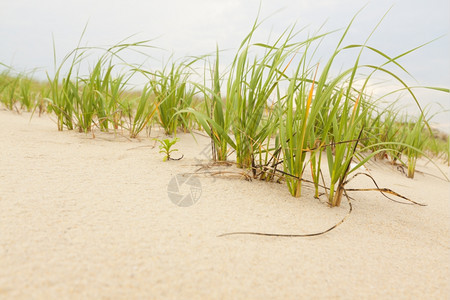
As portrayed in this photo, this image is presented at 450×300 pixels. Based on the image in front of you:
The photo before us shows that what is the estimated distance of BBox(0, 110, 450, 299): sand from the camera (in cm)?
59

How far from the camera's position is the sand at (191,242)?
59 centimetres

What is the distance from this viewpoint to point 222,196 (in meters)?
1.05

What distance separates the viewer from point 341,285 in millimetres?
664

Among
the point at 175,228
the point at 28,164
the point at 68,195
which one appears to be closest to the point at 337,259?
the point at 175,228

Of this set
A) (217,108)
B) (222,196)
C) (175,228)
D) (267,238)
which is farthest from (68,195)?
(217,108)

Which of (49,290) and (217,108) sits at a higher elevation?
(217,108)

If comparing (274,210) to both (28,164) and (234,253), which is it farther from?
(28,164)

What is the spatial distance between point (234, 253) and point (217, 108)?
0.80 meters

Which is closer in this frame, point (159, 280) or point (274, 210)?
point (159, 280)

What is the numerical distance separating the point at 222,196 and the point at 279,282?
0.44 meters

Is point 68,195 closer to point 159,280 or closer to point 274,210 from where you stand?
point 159,280

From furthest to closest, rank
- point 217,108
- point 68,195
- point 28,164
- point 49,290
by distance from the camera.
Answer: point 217,108 < point 28,164 < point 68,195 < point 49,290

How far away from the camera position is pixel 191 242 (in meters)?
0.73

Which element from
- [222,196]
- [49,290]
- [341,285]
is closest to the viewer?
[49,290]
